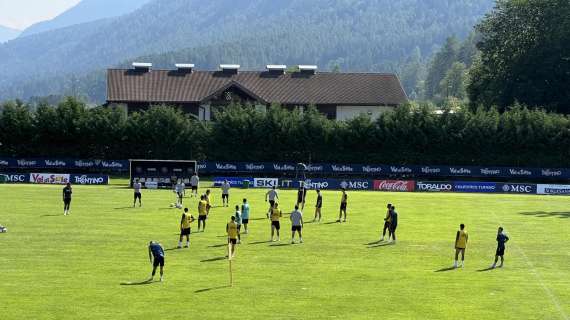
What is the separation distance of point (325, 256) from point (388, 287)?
7.15 metres

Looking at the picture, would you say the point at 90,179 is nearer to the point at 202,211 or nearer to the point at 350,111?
the point at 202,211

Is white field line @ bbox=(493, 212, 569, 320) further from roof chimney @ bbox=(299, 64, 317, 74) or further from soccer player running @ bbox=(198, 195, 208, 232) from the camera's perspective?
roof chimney @ bbox=(299, 64, 317, 74)

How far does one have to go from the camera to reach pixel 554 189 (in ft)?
271

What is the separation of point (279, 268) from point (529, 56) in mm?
78343

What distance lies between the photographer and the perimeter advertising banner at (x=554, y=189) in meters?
82.3

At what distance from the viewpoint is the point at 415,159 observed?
312 ft

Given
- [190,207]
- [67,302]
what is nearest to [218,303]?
[67,302]

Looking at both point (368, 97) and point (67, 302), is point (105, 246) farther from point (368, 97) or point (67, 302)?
point (368, 97)

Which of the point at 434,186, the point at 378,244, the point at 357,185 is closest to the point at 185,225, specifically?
the point at 378,244

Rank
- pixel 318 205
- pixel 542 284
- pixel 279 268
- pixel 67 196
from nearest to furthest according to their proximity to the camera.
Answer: pixel 542 284, pixel 279 268, pixel 318 205, pixel 67 196

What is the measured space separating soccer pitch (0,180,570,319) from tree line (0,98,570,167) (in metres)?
35.2

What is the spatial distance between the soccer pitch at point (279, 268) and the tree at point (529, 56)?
5016 cm

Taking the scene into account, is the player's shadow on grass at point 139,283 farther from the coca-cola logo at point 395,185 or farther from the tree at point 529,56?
the tree at point 529,56

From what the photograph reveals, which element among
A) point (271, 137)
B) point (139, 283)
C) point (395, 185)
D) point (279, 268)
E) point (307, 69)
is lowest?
point (139, 283)
